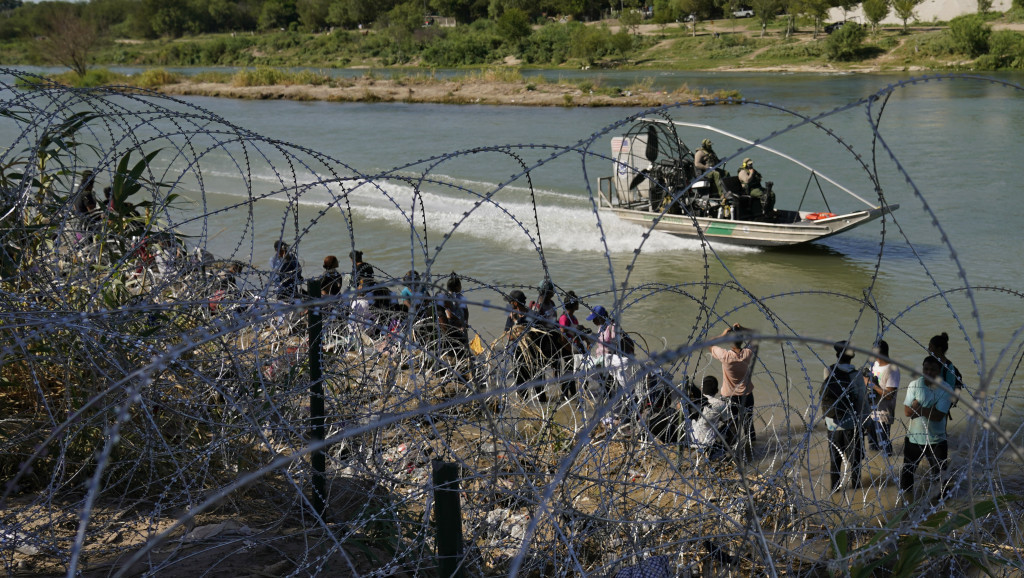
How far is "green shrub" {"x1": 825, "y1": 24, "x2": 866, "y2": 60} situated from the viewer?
5206 centimetres

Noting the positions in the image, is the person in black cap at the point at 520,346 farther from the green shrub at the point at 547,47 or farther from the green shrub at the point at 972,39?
the green shrub at the point at 547,47

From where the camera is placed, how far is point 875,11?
57875 millimetres

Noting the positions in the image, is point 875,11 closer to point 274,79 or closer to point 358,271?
point 274,79

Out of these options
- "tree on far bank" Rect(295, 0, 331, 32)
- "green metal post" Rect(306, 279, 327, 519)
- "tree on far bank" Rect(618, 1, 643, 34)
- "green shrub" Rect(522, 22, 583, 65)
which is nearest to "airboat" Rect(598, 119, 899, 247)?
"green metal post" Rect(306, 279, 327, 519)

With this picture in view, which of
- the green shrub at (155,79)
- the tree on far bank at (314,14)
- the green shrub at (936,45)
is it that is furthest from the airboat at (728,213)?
the tree on far bank at (314,14)

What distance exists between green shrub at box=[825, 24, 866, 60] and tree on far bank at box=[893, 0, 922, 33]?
21.6 ft

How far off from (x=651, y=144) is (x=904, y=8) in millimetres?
50515

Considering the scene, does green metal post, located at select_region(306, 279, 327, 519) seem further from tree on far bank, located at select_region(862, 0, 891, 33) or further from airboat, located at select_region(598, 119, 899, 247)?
tree on far bank, located at select_region(862, 0, 891, 33)

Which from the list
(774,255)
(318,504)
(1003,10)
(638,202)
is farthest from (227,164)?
(1003,10)

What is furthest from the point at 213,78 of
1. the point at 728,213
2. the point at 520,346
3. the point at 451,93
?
the point at 520,346

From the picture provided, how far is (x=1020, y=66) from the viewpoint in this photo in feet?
139

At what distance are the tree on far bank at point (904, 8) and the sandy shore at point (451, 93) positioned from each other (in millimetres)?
24738

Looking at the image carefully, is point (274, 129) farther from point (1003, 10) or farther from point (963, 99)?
point (1003, 10)

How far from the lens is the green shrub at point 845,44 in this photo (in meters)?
52.1
